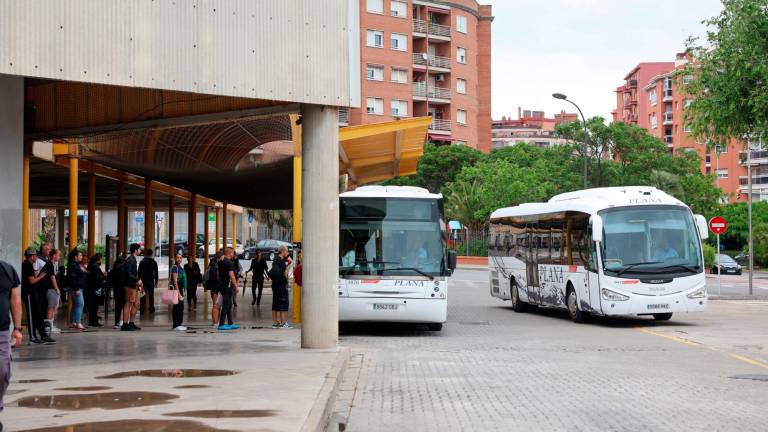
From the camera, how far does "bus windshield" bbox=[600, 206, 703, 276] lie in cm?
2286

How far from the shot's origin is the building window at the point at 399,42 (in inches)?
3391

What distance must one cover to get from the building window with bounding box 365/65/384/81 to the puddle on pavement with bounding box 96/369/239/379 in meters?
72.0

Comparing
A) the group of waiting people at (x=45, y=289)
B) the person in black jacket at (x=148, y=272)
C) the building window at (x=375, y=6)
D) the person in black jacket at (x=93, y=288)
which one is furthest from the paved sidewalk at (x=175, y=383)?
Result: the building window at (x=375, y=6)

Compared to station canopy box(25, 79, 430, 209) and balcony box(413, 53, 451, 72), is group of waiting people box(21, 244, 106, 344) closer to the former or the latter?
station canopy box(25, 79, 430, 209)

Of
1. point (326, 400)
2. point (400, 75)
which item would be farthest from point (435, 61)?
point (326, 400)

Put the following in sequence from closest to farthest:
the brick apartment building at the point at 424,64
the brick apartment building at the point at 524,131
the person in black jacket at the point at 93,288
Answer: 1. the person in black jacket at the point at 93,288
2. the brick apartment building at the point at 424,64
3. the brick apartment building at the point at 524,131

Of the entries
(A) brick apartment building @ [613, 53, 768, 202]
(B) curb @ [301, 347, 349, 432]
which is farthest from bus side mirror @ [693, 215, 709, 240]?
(A) brick apartment building @ [613, 53, 768, 202]

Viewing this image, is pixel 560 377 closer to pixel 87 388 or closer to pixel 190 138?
pixel 87 388

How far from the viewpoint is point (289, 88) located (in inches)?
648

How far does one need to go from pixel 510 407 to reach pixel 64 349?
936cm

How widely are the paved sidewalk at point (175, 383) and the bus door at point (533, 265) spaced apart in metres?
8.89

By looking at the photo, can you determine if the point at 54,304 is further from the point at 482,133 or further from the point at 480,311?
the point at 482,133

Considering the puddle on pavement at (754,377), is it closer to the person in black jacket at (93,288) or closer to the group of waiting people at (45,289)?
the group of waiting people at (45,289)

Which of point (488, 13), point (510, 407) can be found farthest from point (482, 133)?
point (510, 407)
